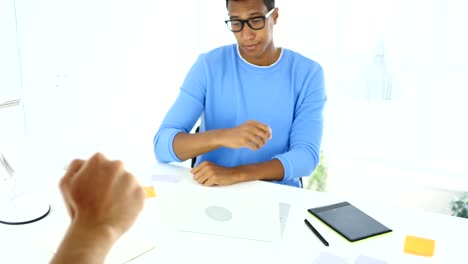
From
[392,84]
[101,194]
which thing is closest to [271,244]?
[101,194]

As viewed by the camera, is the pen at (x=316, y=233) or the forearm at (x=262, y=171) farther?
the forearm at (x=262, y=171)

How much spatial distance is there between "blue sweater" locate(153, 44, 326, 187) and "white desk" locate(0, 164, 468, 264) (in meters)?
0.49

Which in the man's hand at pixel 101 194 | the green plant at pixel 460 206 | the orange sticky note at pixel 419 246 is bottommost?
the green plant at pixel 460 206

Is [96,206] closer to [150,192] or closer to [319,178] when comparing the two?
[150,192]

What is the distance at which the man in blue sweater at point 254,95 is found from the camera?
1674mm

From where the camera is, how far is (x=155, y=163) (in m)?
1.68

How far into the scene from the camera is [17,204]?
1197 millimetres

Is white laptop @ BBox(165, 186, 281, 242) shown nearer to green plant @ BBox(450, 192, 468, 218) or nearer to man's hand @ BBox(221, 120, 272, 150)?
man's hand @ BBox(221, 120, 272, 150)

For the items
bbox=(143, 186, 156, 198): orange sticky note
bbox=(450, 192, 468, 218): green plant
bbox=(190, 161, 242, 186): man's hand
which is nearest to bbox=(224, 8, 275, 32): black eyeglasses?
bbox=(190, 161, 242, 186): man's hand

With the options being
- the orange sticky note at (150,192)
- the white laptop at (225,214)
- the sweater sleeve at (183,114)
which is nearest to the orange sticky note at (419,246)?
the white laptop at (225,214)

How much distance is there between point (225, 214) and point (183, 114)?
2.19ft

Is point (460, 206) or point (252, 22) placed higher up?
point (252, 22)

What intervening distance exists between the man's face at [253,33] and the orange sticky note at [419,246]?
912mm

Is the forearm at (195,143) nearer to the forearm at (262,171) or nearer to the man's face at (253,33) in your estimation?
the forearm at (262,171)
